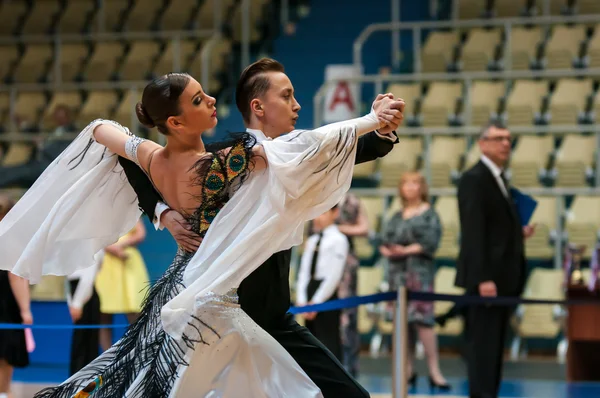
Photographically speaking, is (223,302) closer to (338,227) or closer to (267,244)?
(267,244)

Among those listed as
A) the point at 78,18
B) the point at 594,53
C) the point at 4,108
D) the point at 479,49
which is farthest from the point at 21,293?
the point at 78,18

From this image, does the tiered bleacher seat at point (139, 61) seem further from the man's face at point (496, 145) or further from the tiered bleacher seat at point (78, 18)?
the man's face at point (496, 145)

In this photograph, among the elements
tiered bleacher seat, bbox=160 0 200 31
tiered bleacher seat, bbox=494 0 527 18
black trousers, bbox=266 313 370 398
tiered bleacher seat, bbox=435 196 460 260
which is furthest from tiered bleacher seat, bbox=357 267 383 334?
black trousers, bbox=266 313 370 398

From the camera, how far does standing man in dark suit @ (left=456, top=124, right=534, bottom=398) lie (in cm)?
623

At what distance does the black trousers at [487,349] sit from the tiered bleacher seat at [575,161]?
3.65m

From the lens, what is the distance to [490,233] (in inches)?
249

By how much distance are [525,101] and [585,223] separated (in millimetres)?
1615

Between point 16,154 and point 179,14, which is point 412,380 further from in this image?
point 179,14

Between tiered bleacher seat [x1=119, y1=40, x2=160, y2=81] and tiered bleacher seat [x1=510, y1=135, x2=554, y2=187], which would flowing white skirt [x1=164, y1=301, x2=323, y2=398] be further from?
tiered bleacher seat [x1=119, y1=40, x2=160, y2=81]

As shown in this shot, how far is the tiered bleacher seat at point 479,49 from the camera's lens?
36.2 feet

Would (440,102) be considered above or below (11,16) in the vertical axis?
below

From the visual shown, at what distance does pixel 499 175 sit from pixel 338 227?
1.76 meters

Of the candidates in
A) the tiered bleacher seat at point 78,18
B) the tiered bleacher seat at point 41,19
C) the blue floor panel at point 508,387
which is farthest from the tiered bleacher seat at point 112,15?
the blue floor panel at point 508,387

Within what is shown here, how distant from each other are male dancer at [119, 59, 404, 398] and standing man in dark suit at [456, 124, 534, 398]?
258 centimetres
